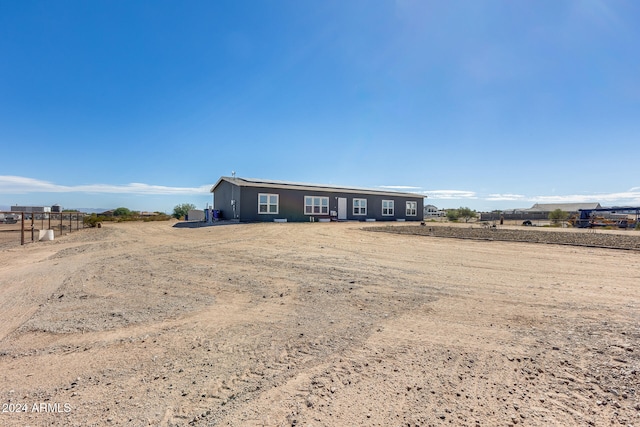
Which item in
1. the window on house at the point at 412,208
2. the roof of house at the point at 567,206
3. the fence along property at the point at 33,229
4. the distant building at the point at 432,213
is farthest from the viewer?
the distant building at the point at 432,213

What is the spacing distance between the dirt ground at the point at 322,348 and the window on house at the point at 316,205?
18681 millimetres

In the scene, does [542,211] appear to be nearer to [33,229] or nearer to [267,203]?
[267,203]

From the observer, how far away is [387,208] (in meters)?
30.6

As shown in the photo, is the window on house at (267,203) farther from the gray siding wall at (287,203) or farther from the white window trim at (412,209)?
the white window trim at (412,209)

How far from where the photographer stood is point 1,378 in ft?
8.82

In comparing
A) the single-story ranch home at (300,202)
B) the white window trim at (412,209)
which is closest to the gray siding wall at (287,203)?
the single-story ranch home at (300,202)

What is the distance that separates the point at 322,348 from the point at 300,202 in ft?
72.0

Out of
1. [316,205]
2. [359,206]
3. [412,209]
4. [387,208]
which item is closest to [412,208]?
[412,209]

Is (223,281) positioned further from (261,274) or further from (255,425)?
(255,425)

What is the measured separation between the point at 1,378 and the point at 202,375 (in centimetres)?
173

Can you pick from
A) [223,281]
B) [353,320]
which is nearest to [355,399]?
[353,320]

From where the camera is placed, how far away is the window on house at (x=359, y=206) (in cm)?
2827

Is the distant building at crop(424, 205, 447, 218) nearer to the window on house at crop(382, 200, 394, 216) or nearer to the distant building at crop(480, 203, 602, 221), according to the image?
the distant building at crop(480, 203, 602, 221)

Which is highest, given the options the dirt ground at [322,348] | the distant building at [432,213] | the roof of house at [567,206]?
the roof of house at [567,206]
